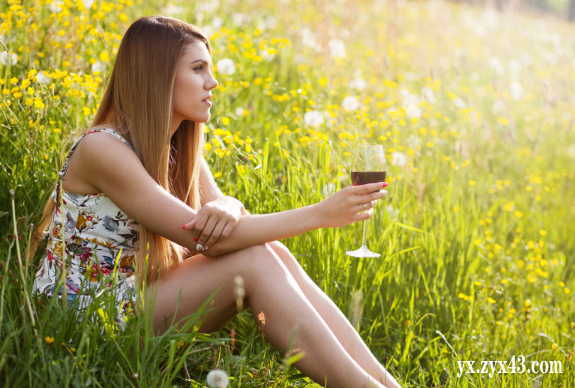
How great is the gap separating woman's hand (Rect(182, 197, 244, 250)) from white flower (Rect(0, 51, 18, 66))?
4.14 ft

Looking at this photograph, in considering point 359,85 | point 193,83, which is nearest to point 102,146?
point 193,83

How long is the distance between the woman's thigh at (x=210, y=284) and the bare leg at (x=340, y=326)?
19 cm

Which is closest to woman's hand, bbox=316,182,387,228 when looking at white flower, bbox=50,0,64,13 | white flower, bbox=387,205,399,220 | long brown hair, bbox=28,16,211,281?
long brown hair, bbox=28,16,211,281

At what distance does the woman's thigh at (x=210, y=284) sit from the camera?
1870 millimetres

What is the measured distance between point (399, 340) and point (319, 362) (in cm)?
73

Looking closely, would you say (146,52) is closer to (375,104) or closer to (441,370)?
Result: (441,370)

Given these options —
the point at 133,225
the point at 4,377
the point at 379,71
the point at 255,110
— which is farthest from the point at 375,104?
the point at 4,377

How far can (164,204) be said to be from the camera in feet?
6.18

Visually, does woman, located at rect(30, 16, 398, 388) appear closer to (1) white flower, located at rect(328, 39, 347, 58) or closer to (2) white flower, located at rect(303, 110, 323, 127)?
(2) white flower, located at rect(303, 110, 323, 127)

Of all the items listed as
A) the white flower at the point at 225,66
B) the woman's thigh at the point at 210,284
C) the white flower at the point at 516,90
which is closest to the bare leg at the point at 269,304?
the woman's thigh at the point at 210,284

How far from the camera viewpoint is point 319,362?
1819 mm

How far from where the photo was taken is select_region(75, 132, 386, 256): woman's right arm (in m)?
1.89

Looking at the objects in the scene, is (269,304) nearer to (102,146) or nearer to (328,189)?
(102,146)

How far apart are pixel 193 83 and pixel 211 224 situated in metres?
0.49
